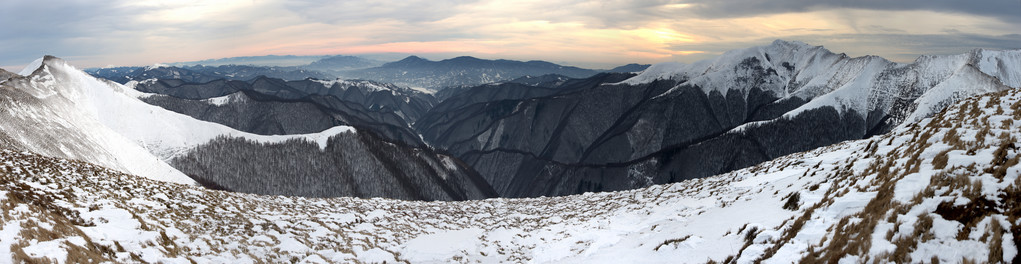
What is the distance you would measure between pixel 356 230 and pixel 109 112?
455ft

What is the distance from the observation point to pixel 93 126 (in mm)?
97375

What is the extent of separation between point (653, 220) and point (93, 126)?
396ft

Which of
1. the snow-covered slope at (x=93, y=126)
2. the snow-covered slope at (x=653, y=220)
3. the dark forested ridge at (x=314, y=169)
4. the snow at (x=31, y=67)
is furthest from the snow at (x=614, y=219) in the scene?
the snow at (x=31, y=67)

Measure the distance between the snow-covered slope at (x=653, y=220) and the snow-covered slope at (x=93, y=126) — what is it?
54.7 meters

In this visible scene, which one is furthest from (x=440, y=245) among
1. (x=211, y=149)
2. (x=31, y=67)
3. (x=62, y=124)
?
(x=31, y=67)

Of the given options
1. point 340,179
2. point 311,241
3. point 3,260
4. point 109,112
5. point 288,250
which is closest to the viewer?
point 3,260

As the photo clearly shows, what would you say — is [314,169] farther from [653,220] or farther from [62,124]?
[653,220]

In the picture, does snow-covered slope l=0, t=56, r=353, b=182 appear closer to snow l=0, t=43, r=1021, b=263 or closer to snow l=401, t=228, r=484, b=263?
snow l=0, t=43, r=1021, b=263

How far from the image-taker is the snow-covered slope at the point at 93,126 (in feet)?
241

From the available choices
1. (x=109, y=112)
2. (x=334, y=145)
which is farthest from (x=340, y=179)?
(x=109, y=112)

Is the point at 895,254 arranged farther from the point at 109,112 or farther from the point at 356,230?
the point at 109,112

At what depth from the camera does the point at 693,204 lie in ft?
104

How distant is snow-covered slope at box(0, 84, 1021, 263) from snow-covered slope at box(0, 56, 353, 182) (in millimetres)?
54745

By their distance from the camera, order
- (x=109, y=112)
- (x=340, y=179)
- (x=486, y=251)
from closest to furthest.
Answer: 1. (x=486, y=251)
2. (x=109, y=112)
3. (x=340, y=179)
